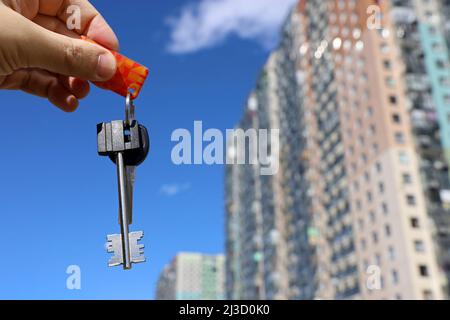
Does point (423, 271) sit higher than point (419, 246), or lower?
lower

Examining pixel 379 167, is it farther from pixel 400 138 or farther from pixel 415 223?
pixel 415 223

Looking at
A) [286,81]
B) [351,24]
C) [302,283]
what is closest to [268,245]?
[302,283]

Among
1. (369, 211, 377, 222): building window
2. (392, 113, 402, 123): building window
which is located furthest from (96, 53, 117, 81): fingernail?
(392, 113, 402, 123): building window

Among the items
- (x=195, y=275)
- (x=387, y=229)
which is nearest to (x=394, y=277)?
(x=387, y=229)

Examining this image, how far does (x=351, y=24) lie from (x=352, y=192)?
62.3 feet

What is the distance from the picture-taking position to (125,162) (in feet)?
6.89

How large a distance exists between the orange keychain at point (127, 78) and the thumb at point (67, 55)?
26 mm

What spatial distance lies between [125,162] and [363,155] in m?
52.6

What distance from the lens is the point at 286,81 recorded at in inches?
2975

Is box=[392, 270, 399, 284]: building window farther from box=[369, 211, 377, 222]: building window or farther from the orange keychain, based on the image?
the orange keychain

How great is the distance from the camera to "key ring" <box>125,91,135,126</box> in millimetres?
2078

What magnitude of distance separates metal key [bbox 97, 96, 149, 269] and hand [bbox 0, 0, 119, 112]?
27 centimetres

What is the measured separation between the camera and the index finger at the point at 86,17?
8.32 feet

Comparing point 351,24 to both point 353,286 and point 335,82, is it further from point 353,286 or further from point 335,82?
point 353,286
